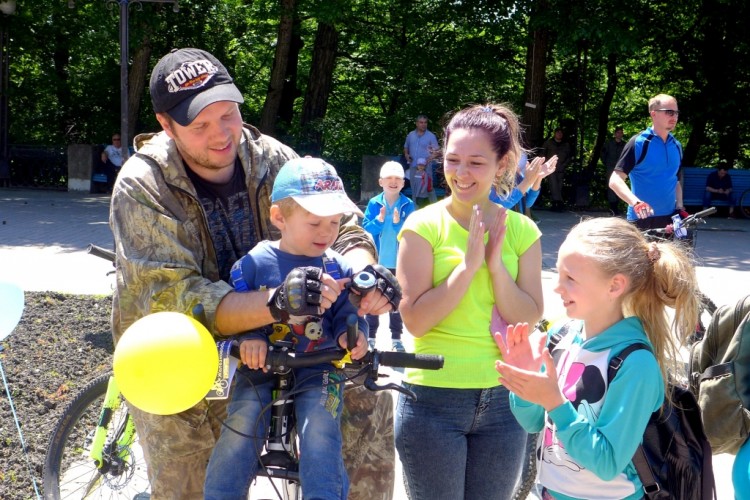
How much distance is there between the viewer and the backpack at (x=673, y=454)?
2.51 m

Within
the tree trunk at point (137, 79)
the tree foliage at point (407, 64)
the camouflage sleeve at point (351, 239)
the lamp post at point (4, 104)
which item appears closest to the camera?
the camouflage sleeve at point (351, 239)

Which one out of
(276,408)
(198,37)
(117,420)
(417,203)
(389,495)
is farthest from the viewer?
(198,37)

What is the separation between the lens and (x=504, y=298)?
124 inches

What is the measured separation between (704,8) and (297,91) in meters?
10.8

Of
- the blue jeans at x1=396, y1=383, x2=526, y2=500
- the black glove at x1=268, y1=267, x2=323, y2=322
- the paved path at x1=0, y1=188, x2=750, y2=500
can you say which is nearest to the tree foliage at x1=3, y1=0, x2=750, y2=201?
the paved path at x1=0, y1=188, x2=750, y2=500

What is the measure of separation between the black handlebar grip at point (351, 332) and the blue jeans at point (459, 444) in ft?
1.78

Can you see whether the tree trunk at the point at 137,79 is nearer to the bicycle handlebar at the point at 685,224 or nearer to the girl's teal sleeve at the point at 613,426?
the bicycle handlebar at the point at 685,224

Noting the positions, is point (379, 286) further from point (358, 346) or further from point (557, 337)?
point (557, 337)

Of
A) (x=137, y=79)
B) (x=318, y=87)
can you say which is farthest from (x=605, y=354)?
(x=137, y=79)

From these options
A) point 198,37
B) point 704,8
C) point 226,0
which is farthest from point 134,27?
point 704,8

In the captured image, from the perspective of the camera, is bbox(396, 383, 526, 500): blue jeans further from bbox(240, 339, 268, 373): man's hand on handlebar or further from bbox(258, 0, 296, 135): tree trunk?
bbox(258, 0, 296, 135): tree trunk

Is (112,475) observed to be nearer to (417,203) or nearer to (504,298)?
(504,298)

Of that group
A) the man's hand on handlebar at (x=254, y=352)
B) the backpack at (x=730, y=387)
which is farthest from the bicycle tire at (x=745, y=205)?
the man's hand on handlebar at (x=254, y=352)

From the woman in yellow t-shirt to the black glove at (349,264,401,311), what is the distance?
388 mm
